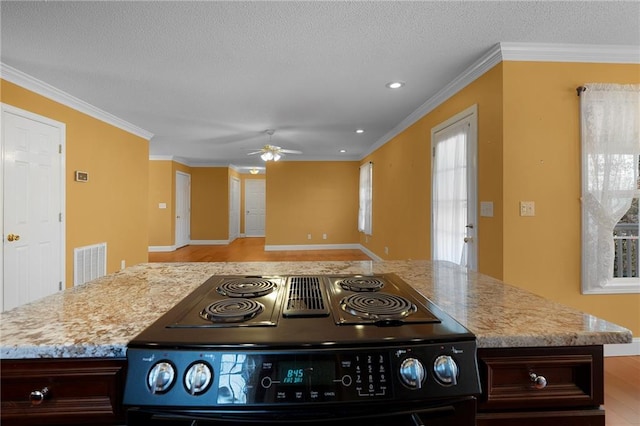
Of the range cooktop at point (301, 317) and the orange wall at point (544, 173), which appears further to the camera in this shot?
the orange wall at point (544, 173)

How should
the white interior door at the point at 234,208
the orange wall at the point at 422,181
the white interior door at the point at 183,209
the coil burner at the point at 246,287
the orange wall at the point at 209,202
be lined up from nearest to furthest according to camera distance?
the coil burner at the point at 246,287 < the orange wall at the point at 422,181 < the white interior door at the point at 183,209 < the orange wall at the point at 209,202 < the white interior door at the point at 234,208

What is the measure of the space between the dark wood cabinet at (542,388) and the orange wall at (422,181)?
184 centimetres

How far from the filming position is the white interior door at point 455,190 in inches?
111

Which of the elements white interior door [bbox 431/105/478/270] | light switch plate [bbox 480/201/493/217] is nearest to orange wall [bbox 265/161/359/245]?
white interior door [bbox 431/105/478/270]

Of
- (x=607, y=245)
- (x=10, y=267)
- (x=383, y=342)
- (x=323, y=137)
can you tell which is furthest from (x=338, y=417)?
(x=323, y=137)

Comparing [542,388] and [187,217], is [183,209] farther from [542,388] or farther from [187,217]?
[542,388]

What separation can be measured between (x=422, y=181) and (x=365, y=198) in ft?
10.5

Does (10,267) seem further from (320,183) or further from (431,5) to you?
(320,183)

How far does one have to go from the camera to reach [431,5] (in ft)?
6.13

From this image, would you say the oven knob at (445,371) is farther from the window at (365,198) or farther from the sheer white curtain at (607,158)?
the window at (365,198)

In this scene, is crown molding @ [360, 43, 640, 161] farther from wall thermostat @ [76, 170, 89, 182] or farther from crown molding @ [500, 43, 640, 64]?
wall thermostat @ [76, 170, 89, 182]

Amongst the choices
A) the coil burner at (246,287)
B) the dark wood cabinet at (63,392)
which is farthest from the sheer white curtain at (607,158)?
the dark wood cabinet at (63,392)

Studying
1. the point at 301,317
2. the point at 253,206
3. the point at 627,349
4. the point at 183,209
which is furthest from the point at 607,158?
the point at 253,206

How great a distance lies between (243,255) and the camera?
7.13m
